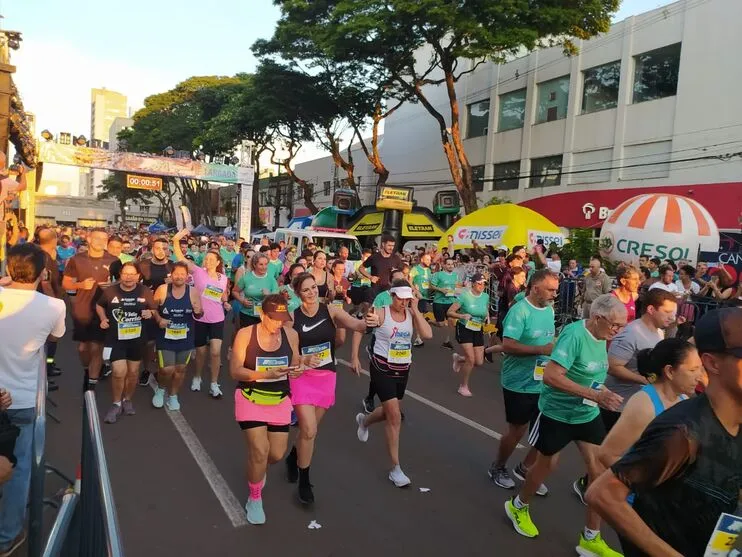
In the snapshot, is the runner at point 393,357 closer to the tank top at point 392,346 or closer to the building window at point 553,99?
the tank top at point 392,346

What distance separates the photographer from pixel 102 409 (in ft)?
20.5

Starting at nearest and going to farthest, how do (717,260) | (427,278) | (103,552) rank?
(103,552), (427,278), (717,260)

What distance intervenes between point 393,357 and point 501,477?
1.33 meters

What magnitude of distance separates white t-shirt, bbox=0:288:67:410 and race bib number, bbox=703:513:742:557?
137 inches

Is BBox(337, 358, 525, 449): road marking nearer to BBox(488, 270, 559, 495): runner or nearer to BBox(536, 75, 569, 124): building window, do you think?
BBox(488, 270, 559, 495): runner

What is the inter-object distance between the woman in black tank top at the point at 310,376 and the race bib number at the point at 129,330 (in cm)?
216

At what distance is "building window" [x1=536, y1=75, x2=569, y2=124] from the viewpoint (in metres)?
25.0

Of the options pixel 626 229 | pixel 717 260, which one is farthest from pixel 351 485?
pixel 717 260

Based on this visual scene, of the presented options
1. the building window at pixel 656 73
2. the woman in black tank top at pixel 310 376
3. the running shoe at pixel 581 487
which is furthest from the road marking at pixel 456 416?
the building window at pixel 656 73

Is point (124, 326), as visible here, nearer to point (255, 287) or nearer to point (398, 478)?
point (255, 287)

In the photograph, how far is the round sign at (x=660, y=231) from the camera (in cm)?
1157

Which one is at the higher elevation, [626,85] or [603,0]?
[603,0]

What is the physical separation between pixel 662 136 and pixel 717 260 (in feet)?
25.8

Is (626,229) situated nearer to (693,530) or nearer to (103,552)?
(693,530)
